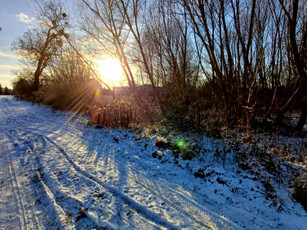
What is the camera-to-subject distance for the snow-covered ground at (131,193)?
2057 mm

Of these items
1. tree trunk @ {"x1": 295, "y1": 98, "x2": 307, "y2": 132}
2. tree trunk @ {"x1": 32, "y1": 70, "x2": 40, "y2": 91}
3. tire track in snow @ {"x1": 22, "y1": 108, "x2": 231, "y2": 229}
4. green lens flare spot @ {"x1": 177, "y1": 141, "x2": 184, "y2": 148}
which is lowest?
tire track in snow @ {"x1": 22, "y1": 108, "x2": 231, "y2": 229}

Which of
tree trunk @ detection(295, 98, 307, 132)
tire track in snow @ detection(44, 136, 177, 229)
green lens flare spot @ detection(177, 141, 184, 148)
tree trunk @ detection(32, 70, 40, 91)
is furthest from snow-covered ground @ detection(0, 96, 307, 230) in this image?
tree trunk @ detection(32, 70, 40, 91)

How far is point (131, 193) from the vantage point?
257cm

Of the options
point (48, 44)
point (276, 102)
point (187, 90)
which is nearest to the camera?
point (276, 102)

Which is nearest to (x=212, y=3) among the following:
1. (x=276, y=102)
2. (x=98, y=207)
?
(x=276, y=102)

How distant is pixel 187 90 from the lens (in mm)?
9969

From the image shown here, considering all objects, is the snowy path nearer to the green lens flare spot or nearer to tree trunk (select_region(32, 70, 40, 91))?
the green lens flare spot

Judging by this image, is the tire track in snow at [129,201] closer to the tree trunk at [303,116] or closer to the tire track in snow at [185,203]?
the tire track in snow at [185,203]

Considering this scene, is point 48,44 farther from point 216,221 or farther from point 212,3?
point 216,221

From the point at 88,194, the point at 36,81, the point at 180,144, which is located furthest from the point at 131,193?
the point at 36,81

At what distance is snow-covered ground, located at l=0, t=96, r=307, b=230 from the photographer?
2057mm

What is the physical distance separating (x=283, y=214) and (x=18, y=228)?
333 cm

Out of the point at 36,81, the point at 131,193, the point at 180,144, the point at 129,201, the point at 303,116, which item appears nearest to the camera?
the point at 129,201

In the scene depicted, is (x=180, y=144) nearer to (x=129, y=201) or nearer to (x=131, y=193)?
(x=131, y=193)
